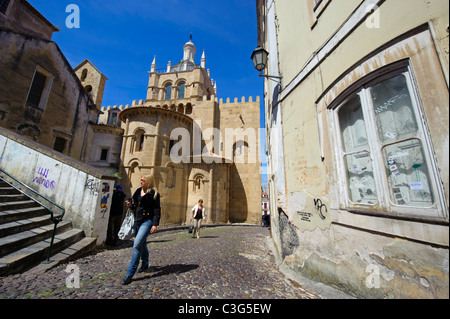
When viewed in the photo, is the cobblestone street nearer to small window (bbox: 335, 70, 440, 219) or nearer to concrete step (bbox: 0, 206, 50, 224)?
small window (bbox: 335, 70, 440, 219)

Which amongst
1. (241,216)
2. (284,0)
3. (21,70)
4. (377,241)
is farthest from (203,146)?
(377,241)

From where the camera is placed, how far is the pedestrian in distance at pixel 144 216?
10.6ft

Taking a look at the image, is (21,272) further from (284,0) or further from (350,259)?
(284,0)

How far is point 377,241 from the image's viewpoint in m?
2.20

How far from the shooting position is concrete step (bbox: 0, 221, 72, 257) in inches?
134

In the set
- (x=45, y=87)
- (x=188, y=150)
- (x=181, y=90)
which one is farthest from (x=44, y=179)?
(x=181, y=90)

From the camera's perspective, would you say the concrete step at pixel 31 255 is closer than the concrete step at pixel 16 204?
Yes

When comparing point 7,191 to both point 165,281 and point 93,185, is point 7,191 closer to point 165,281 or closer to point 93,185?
point 93,185

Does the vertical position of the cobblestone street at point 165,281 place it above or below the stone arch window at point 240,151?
below

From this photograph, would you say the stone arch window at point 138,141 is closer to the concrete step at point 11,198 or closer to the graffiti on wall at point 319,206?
the concrete step at point 11,198

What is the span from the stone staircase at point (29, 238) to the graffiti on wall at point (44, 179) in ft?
1.82

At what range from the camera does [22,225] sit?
13.8 ft

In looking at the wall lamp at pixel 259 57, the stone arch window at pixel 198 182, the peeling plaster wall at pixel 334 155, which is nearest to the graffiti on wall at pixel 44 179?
the peeling plaster wall at pixel 334 155

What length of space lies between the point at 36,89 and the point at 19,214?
12.6 meters
